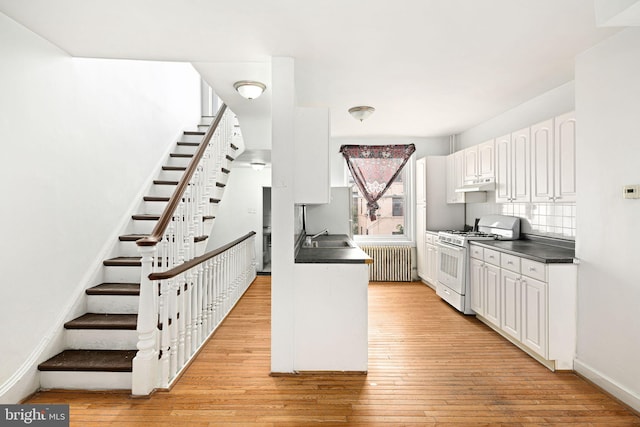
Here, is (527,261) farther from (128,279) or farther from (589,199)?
(128,279)

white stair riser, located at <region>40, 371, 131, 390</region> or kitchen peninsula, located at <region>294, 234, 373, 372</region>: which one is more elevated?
kitchen peninsula, located at <region>294, 234, 373, 372</region>

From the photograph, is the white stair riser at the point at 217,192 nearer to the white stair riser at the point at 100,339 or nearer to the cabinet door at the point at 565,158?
the white stair riser at the point at 100,339

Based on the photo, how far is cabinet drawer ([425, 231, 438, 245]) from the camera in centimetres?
503

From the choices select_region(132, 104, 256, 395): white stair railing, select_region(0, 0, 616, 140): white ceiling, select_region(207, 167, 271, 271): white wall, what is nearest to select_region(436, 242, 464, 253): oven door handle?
select_region(0, 0, 616, 140): white ceiling

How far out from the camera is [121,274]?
3094 millimetres

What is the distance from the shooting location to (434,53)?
8.52 feet

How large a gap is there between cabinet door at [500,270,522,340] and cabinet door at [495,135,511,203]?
1.07m

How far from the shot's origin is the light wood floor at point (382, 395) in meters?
2.09

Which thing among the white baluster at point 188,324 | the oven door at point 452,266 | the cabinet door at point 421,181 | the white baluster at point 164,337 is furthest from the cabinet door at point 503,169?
the white baluster at point 164,337

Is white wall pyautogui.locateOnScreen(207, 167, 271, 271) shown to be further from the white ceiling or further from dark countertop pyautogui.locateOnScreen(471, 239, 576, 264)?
dark countertop pyautogui.locateOnScreen(471, 239, 576, 264)

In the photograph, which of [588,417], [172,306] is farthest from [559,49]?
[172,306]

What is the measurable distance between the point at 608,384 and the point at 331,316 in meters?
2.10

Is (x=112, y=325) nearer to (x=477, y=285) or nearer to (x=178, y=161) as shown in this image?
(x=178, y=161)

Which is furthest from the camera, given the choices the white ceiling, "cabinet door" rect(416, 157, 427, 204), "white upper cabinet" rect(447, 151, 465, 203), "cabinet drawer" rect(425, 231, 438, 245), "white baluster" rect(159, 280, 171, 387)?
"cabinet door" rect(416, 157, 427, 204)
